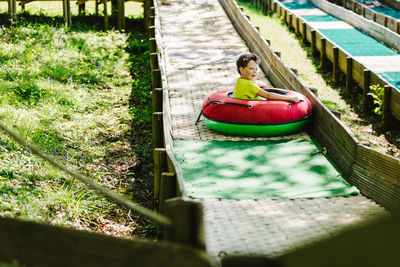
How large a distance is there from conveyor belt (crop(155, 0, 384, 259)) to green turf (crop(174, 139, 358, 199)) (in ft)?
0.65

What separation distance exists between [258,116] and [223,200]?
1.89 m

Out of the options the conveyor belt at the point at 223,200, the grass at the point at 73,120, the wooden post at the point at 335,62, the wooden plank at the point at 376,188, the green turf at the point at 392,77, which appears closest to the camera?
the conveyor belt at the point at 223,200

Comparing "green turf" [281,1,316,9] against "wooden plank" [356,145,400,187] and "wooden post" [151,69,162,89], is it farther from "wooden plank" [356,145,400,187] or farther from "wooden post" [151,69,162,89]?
"wooden plank" [356,145,400,187]

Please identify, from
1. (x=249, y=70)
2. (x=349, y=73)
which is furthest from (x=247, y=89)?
(x=349, y=73)

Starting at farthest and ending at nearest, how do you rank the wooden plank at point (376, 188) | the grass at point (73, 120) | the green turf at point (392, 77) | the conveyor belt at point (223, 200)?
the green turf at point (392, 77) < the grass at point (73, 120) < the wooden plank at point (376, 188) < the conveyor belt at point (223, 200)

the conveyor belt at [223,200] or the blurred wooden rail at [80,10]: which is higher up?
the blurred wooden rail at [80,10]

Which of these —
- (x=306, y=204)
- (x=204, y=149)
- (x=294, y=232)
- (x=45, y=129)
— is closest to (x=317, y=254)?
(x=294, y=232)

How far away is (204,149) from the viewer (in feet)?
20.1

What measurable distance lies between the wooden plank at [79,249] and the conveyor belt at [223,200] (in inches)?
69.6

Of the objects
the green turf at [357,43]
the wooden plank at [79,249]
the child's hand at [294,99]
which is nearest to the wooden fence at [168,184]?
the wooden plank at [79,249]

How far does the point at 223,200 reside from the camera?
187 inches

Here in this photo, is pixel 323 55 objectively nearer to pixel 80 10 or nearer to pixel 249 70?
pixel 249 70

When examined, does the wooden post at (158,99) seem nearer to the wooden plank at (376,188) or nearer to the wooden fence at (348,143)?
the wooden fence at (348,143)

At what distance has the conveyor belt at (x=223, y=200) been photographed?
156 inches
